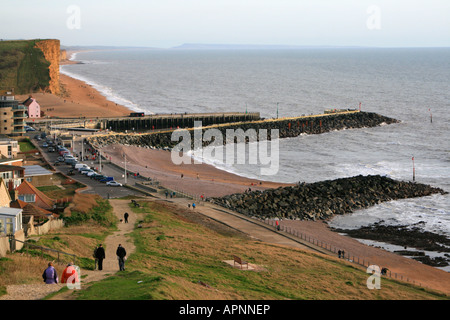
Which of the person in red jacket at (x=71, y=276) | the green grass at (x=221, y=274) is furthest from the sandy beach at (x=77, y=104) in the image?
the person in red jacket at (x=71, y=276)

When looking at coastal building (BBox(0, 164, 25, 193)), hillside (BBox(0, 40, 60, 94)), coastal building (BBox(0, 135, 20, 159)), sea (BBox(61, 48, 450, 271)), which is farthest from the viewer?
hillside (BBox(0, 40, 60, 94))

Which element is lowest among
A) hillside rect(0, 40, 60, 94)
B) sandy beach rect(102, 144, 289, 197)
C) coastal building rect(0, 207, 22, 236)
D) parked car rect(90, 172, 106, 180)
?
sandy beach rect(102, 144, 289, 197)

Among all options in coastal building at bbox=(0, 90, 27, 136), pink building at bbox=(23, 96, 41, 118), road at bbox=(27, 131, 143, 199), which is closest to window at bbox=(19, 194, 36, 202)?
→ road at bbox=(27, 131, 143, 199)

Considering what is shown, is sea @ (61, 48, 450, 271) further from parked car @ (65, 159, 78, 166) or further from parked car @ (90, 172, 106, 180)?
parked car @ (90, 172, 106, 180)

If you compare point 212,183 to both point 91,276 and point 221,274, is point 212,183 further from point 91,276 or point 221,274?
point 91,276

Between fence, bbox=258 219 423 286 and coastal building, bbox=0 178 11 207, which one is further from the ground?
coastal building, bbox=0 178 11 207

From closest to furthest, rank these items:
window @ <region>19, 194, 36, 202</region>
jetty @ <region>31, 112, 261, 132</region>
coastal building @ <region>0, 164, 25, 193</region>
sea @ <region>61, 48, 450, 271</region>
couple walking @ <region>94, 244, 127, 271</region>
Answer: couple walking @ <region>94, 244, 127, 271</region>, window @ <region>19, 194, 36, 202</region>, coastal building @ <region>0, 164, 25, 193</region>, sea @ <region>61, 48, 450, 271</region>, jetty @ <region>31, 112, 261, 132</region>
